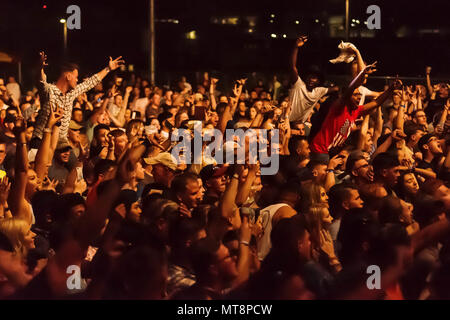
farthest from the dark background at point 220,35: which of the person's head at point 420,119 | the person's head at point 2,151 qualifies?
the person's head at point 2,151

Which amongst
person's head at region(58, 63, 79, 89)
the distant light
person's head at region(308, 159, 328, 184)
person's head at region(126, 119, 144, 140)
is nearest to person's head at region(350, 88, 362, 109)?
person's head at region(308, 159, 328, 184)

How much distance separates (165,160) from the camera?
25.3 ft

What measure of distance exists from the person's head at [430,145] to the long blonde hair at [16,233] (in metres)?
5.21

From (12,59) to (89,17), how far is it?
13066 mm

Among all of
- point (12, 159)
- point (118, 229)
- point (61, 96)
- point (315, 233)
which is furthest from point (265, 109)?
point (118, 229)

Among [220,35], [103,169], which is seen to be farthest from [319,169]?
[220,35]

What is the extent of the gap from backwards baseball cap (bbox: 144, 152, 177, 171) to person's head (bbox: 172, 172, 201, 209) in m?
1.11

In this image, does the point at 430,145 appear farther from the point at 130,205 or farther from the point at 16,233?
the point at 16,233

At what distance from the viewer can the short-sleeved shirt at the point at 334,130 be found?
988cm

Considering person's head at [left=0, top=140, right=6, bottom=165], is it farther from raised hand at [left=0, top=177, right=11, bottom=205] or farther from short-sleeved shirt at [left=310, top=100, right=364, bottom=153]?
short-sleeved shirt at [left=310, top=100, right=364, bottom=153]

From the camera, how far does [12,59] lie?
25.8 meters

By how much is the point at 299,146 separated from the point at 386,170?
1.78m

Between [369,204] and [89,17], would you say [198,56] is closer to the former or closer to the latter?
[89,17]

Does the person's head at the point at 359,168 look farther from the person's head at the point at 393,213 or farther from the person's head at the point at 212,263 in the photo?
the person's head at the point at 212,263
